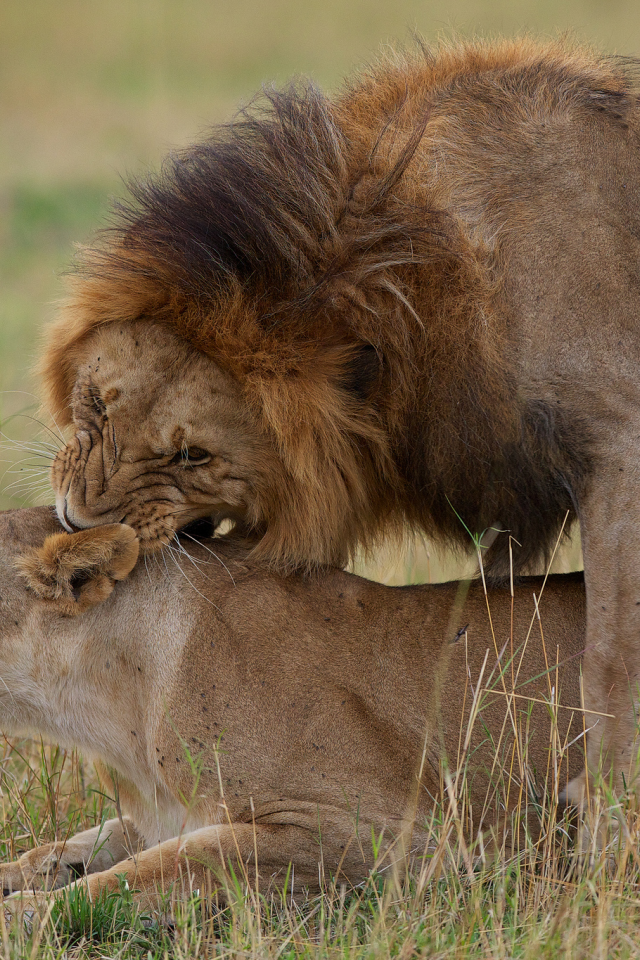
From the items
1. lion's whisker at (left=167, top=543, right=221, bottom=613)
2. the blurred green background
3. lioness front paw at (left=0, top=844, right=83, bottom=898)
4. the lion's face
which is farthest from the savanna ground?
lion's whisker at (left=167, top=543, right=221, bottom=613)

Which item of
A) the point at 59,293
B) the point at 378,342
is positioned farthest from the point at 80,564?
the point at 59,293

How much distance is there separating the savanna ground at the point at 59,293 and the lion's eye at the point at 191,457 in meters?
0.45

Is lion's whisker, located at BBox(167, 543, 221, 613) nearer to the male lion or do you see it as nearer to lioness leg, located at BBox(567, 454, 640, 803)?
the male lion

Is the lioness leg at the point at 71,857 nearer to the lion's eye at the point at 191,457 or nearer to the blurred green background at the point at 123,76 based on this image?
the lion's eye at the point at 191,457

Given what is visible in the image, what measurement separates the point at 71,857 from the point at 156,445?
1186 mm

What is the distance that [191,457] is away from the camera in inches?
123

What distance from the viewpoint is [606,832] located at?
9.18ft

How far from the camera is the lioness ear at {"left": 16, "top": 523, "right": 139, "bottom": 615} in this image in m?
3.05

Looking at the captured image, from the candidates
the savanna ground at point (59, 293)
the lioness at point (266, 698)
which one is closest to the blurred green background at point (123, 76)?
the savanna ground at point (59, 293)

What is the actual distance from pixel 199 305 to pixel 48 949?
1.56 m

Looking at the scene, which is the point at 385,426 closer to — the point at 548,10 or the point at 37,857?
the point at 37,857

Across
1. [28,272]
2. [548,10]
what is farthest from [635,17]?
[28,272]

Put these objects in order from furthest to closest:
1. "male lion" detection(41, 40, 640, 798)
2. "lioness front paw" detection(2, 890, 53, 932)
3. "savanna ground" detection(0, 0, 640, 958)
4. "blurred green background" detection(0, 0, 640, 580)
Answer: "blurred green background" detection(0, 0, 640, 580)
"male lion" detection(41, 40, 640, 798)
"lioness front paw" detection(2, 890, 53, 932)
"savanna ground" detection(0, 0, 640, 958)

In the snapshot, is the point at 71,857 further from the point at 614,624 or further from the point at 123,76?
the point at 123,76
